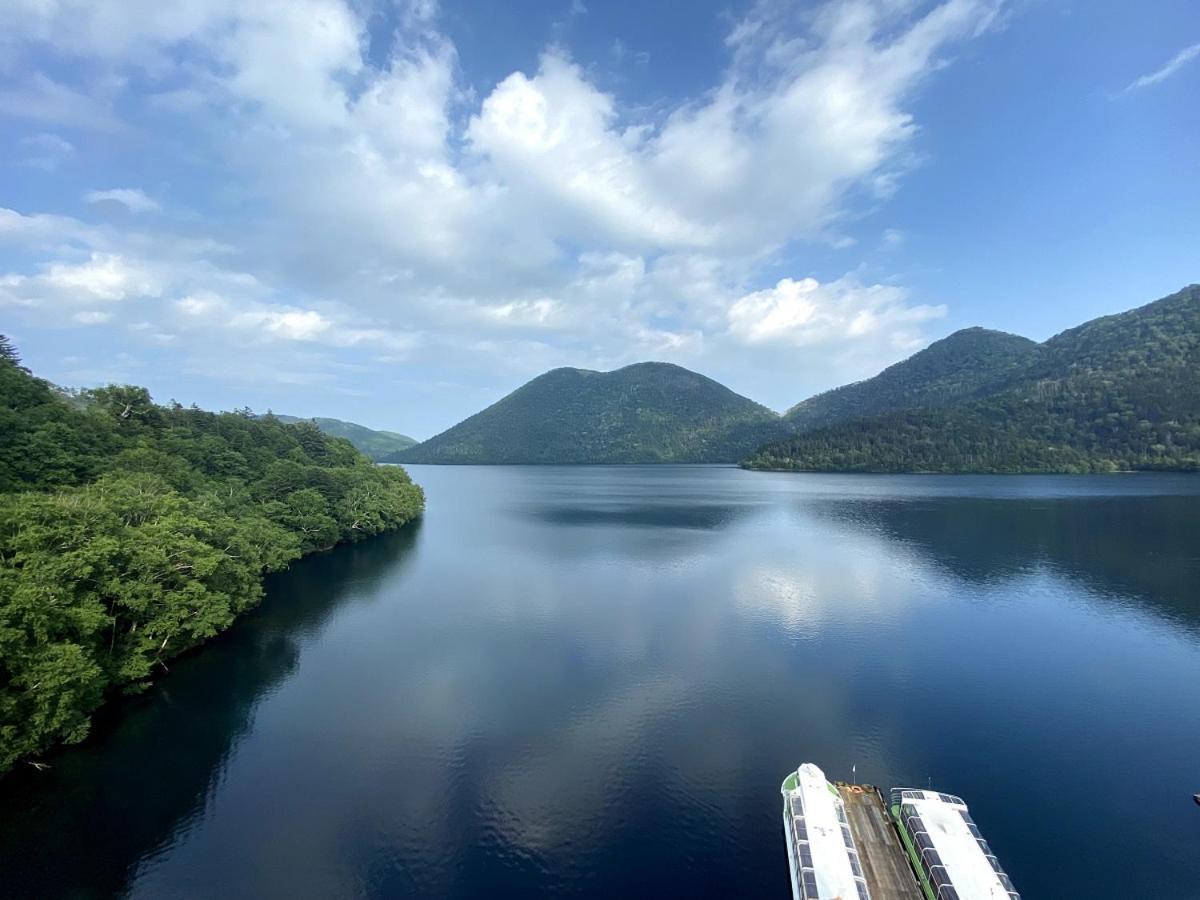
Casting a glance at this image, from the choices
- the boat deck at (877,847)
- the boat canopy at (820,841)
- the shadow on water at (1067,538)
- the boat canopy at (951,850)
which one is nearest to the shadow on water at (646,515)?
the shadow on water at (1067,538)

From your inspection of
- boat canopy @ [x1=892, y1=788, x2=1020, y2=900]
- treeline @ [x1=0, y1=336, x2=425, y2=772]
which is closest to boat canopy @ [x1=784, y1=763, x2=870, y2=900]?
boat canopy @ [x1=892, y1=788, x2=1020, y2=900]

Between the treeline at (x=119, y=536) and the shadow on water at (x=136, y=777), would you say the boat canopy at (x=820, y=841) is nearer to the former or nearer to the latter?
the shadow on water at (x=136, y=777)

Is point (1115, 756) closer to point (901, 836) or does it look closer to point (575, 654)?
point (901, 836)

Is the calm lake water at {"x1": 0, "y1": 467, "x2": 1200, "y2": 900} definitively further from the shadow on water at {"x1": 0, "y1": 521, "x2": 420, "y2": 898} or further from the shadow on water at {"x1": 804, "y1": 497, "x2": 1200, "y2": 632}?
the shadow on water at {"x1": 804, "y1": 497, "x2": 1200, "y2": 632}

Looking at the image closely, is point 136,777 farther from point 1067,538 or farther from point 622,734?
point 1067,538

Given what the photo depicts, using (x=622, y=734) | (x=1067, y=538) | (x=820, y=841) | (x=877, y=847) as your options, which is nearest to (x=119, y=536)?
(x=622, y=734)

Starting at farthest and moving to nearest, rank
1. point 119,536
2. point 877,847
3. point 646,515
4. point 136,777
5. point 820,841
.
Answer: point 646,515, point 119,536, point 136,777, point 877,847, point 820,841
